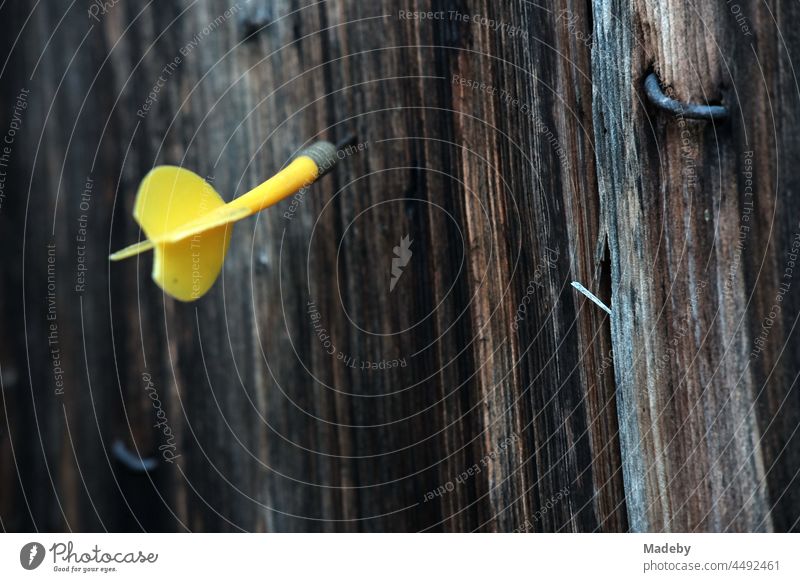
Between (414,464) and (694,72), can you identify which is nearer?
(694,72)

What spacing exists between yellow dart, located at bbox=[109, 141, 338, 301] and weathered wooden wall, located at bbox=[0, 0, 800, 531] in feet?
0.19

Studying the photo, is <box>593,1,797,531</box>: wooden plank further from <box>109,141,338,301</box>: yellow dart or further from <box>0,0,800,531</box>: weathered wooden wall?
<box>109,141,338,301</box>: yellow dart

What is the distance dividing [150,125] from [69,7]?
154 millimetres

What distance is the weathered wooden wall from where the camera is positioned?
72cm

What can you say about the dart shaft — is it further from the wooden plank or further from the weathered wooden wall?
the wooden plank

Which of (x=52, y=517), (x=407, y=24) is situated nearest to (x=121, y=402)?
(x=52, y=517)

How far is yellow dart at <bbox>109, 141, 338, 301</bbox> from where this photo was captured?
0.66 metres

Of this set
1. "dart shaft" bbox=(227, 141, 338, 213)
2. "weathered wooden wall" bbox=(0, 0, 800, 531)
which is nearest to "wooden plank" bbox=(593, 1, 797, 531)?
"weathered wooden wall" bbox=(0, 0, 800, 531)

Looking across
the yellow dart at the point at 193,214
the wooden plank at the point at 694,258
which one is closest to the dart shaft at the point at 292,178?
the yellow dart at the point at 193,214

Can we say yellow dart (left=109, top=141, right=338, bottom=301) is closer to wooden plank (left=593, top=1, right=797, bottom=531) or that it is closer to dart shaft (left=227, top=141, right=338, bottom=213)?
dart shaft (left=227, top=141, right=338, bottom=213)

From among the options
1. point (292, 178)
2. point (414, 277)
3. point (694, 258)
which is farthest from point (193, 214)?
point (694, 258)

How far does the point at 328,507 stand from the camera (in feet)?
2.71

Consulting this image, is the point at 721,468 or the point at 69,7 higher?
the point at 69,7
